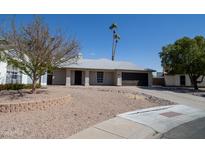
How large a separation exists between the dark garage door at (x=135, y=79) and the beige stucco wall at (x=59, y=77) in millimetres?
8649

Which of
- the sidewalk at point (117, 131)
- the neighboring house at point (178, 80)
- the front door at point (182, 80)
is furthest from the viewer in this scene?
the front door at point (182, 80)

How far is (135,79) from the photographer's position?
88.8 feet

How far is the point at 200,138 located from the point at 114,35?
44094 millimetres

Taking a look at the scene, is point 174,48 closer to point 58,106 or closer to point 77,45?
point 77,45

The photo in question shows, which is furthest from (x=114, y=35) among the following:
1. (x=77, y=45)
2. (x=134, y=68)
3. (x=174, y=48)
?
(x=77, y=45)

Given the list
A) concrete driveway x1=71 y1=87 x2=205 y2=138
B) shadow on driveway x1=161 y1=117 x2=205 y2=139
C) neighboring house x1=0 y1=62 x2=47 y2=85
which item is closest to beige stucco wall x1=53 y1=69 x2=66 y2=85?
neighboring house x1=0 y1=62 x2=47 y2=85

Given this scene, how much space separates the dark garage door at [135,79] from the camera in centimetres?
2657

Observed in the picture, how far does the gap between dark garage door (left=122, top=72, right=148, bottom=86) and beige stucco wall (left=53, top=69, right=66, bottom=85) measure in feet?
28.4

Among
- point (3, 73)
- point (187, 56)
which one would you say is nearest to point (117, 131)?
point (3, 73)

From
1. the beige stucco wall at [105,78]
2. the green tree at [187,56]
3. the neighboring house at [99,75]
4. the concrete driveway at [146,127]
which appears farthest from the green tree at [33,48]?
the green tree at [187,56]

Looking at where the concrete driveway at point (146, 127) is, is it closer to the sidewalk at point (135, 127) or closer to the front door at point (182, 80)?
the sidewalk at point (135, 127)

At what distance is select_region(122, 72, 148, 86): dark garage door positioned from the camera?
2657 cm

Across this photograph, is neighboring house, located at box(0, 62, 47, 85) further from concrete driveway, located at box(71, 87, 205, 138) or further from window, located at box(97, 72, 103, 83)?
window, located at box(97, 72, 103, 83)
